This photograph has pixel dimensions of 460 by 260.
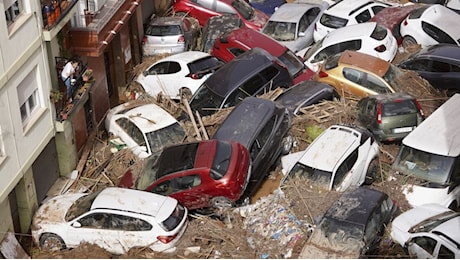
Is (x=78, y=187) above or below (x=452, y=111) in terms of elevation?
below

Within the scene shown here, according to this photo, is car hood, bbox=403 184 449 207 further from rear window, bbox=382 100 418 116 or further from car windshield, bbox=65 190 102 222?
car windshield, bbox=65 190 102 222

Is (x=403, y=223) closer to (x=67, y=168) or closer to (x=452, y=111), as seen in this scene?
(x=452, y=111)

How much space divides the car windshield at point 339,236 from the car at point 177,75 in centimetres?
782

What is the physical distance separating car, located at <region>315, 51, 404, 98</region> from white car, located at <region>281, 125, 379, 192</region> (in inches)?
115

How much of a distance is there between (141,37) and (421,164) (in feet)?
35.9

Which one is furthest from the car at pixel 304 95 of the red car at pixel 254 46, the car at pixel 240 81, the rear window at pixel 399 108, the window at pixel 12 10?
the window at pixel 12 10

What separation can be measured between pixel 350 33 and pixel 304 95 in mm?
3946

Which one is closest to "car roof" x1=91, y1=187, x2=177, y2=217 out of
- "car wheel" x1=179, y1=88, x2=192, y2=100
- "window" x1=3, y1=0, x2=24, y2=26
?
"window" x1=3, y1=0, x2=24, y2=26

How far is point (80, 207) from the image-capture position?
58.6 feet

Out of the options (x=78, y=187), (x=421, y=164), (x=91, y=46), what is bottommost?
(x=78, y=187)

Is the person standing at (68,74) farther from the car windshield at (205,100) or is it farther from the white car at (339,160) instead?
the white car at (339,160)

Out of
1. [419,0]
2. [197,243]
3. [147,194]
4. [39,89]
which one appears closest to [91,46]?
[39,89]

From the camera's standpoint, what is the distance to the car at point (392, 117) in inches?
814

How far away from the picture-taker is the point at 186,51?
26250mm
